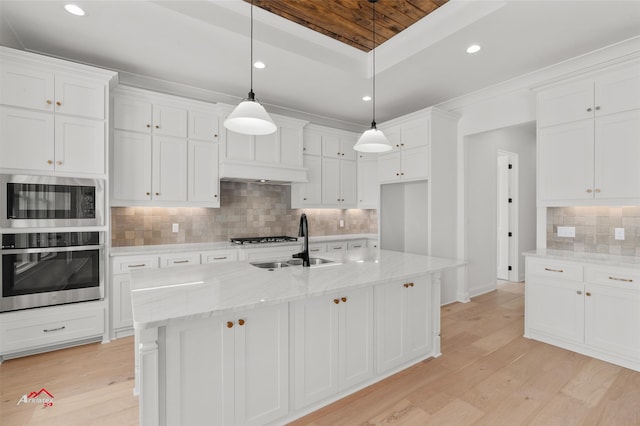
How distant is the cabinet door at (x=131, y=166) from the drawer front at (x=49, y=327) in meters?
1.22

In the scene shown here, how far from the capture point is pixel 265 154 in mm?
4234

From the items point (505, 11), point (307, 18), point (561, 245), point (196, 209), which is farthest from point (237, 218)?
point (561, 245)

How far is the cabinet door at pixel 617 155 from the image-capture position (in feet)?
8.70

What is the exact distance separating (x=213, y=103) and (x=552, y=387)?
4430 mm

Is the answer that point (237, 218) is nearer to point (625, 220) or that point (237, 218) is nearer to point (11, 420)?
point (11, 420)

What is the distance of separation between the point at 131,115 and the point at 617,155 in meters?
4.85

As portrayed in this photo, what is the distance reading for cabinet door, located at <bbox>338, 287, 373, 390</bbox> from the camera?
6.81ft

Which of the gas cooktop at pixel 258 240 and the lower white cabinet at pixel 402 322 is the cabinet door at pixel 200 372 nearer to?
the lower white cabinet at pixel 402 322

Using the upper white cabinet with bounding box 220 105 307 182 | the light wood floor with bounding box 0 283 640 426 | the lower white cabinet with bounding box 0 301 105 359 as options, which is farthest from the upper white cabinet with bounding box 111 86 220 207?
the light wood floor with bounding box 0 283 640 426

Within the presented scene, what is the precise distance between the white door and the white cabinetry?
102 inches

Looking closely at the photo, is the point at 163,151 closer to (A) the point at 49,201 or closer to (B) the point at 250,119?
(A) the point at 49,201

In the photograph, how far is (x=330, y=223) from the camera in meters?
5.38

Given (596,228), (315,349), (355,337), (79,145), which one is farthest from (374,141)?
(79,145)

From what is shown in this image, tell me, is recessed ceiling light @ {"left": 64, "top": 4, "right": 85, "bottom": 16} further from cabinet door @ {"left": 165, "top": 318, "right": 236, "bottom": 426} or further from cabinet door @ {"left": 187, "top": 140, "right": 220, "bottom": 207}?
cabinet door @ {"left": 165, "top": 318, "right": 236, "bottom": 426}
